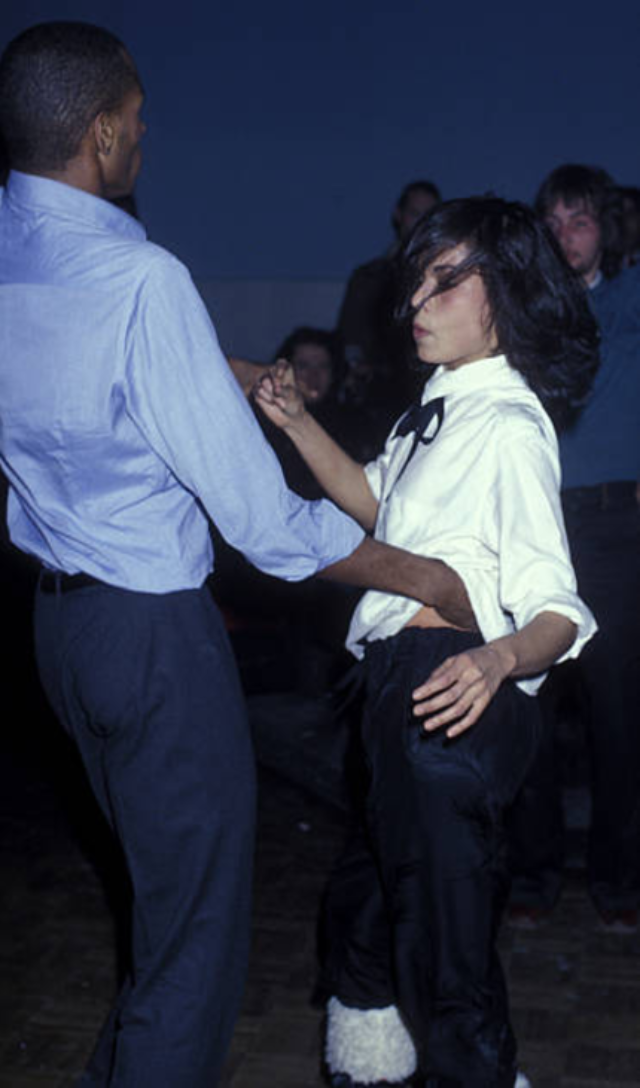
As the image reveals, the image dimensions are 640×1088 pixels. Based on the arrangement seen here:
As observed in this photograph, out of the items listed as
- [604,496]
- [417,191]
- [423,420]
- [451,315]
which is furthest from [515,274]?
[417,191]

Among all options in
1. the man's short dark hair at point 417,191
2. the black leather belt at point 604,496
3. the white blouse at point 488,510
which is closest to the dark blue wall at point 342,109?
the man's short dark hair at point 417,191

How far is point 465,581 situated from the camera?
1959 mm

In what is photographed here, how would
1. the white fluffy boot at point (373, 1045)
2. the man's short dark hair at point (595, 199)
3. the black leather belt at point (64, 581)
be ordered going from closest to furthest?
the black leather belt at point (64, 581), the white fluffy boot at point (373, 1045), the man's short dark hair at point (595, 199)

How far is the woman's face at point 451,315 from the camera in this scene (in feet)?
6.63

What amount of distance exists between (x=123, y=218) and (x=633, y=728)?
6.16 ft

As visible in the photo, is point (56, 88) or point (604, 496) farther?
point (604, 496)

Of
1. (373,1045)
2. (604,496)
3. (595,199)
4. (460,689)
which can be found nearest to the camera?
(460,689)

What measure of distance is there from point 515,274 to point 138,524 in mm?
701

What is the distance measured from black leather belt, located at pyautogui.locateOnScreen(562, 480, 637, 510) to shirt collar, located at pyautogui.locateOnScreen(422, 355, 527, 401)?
3.36 ft

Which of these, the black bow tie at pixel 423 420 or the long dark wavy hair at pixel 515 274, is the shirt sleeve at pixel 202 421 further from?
the long dark wavy hair at pixel 515 274

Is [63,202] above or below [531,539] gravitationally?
above

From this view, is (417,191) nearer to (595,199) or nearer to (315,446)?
(595,199)

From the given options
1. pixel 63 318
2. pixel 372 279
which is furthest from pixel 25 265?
pixel 372 279

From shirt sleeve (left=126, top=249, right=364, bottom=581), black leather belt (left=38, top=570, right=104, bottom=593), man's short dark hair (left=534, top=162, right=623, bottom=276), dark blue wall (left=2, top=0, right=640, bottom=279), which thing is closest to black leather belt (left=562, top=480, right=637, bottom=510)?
man's short dark hair (left=534, top=162, right=623, bottom=276)
